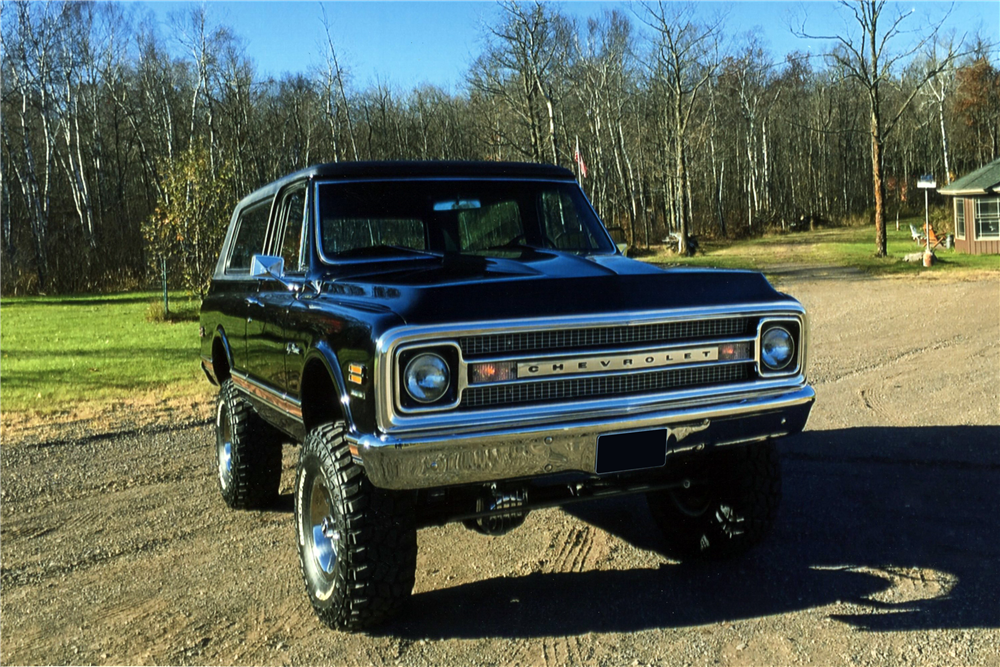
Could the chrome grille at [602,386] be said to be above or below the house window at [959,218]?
below

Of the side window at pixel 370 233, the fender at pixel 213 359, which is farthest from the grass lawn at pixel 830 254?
the side window at pixel 370 233

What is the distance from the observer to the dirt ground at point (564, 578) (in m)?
3.57

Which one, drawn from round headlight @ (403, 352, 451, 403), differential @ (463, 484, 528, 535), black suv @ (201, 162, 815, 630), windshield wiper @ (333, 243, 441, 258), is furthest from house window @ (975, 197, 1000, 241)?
round headlight @ (403, 352, 451, 403)

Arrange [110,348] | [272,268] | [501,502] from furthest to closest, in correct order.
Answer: [110,348] < [272,268] < [501,502]

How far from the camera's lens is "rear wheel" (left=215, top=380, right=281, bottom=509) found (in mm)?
5562

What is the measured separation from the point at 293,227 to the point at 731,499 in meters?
2.68

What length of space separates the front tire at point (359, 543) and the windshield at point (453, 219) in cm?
125

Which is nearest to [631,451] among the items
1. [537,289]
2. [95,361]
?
[537,289]

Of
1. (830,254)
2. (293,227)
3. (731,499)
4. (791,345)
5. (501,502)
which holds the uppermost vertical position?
(293,227)

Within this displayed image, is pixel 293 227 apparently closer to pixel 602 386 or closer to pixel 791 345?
pixel 602 386

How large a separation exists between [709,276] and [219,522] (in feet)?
11.2

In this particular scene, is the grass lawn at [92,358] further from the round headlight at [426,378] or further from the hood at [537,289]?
the round headlight at [426,378]

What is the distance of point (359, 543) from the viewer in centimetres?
355

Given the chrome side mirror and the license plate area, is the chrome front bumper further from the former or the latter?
the chrome side mirror
